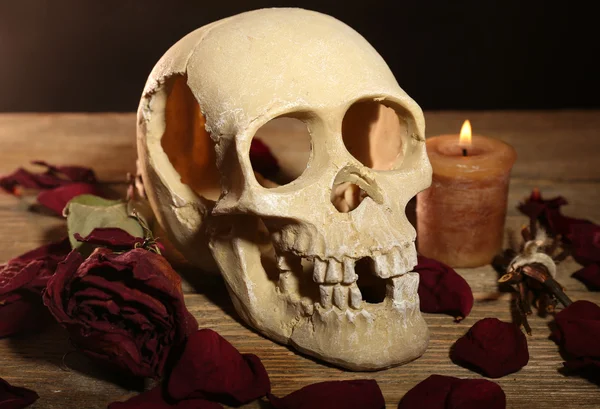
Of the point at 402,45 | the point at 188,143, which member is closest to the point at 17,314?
the point at 188,143

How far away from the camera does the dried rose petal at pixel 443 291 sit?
1.43 metres

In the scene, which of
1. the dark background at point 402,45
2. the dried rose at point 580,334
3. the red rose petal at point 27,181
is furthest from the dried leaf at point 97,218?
the dark background at point 402,45

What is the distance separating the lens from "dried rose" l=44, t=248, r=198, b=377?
3.95ft

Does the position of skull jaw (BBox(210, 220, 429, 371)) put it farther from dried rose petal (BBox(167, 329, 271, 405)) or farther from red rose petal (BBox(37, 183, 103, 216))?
red rose petal (BBox(37, 183, 103, 216))

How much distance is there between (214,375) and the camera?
1.21 m

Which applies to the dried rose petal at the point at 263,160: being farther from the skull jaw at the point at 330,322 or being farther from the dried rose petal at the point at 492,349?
the dried rose petal at the point at 492,349

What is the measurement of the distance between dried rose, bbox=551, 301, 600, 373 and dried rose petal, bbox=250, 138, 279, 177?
794 millimetres

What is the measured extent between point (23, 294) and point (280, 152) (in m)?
0.92

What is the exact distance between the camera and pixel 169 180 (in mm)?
1494

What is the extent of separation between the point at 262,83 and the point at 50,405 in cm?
57

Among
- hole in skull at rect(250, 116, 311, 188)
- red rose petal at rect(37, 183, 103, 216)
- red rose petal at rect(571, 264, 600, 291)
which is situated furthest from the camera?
hole in skull at rect(250, 116, 311, 188)

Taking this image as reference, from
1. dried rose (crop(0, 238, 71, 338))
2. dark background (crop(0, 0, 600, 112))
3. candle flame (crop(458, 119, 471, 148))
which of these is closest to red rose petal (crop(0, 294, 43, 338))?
dried rose (crop(0, 238, 71, 338))

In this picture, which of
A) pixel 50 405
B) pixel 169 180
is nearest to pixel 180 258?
pixel 169 180

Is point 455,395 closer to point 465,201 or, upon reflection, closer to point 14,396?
point 465,201
